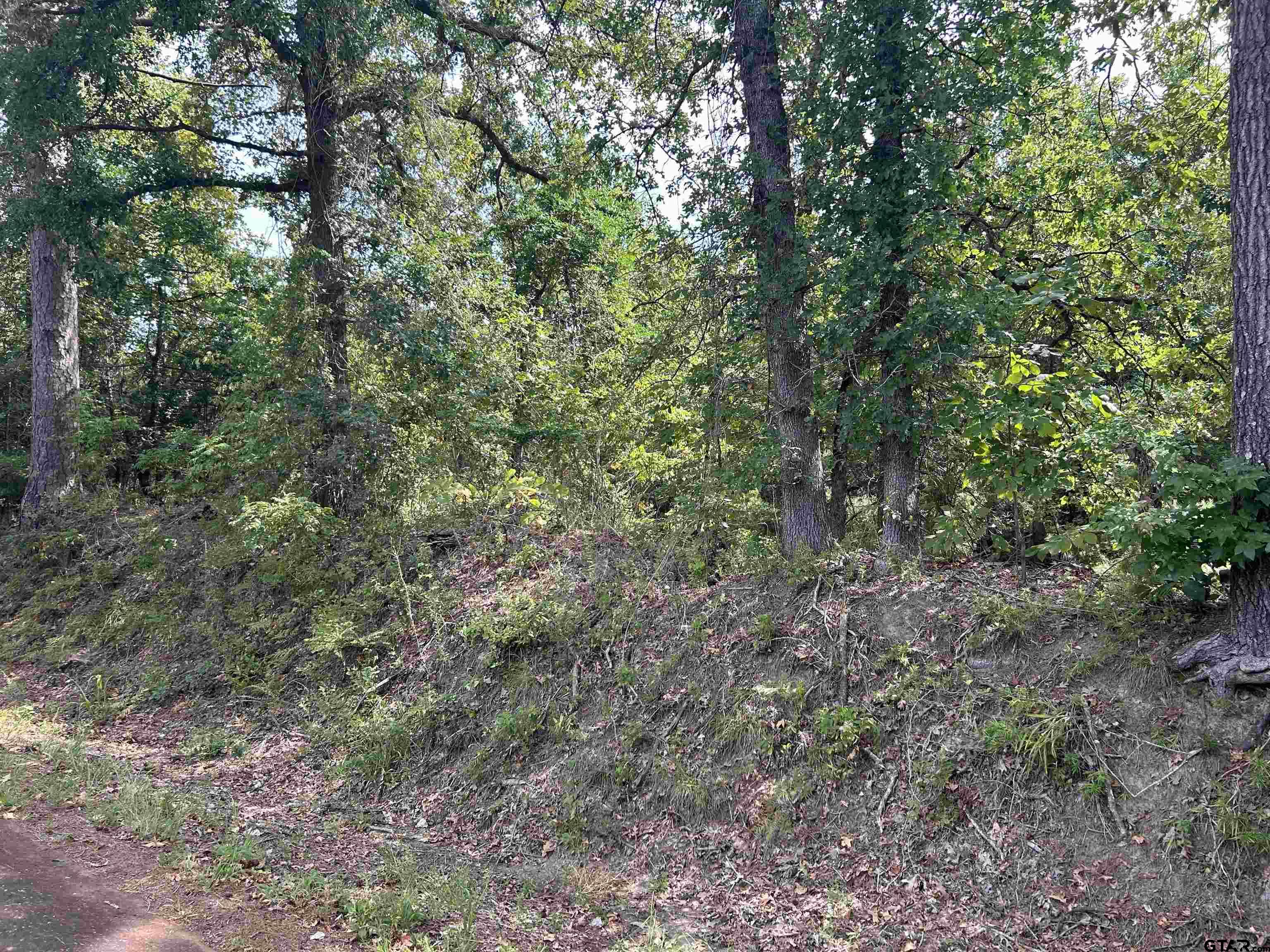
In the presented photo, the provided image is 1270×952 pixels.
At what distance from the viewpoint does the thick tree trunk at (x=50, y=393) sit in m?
13.3

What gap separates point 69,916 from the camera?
4.27 meters

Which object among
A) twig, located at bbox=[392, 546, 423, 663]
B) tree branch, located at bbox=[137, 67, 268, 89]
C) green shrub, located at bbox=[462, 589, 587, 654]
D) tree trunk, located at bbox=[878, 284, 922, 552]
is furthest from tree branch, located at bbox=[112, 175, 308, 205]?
tree trunk, located at bbox=[878, 284, 922, 552]

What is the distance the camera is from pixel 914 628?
5898 millimetres

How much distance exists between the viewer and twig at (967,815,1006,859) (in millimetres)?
4492

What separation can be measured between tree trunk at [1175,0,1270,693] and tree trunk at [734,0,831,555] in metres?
3.35

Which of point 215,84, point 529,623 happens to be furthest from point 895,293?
point 215,84

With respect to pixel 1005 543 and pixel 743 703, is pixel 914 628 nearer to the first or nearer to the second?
pixel 1005 543

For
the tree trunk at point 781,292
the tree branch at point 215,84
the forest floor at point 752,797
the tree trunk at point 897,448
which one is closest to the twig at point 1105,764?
the forest floor at point 752,797

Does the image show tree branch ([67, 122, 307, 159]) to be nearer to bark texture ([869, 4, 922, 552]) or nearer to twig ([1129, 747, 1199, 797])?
bark texture ([869, 4, 922, 552])

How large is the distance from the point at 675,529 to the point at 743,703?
99.8 inches

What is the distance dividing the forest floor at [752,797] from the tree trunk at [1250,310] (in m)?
0.25

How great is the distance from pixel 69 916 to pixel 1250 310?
7.67 metres

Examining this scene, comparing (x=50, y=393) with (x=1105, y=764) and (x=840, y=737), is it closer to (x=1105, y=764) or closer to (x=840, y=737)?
(x=840, y=737)

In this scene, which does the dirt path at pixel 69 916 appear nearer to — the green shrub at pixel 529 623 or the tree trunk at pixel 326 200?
the green shrub at pixel 529 623
